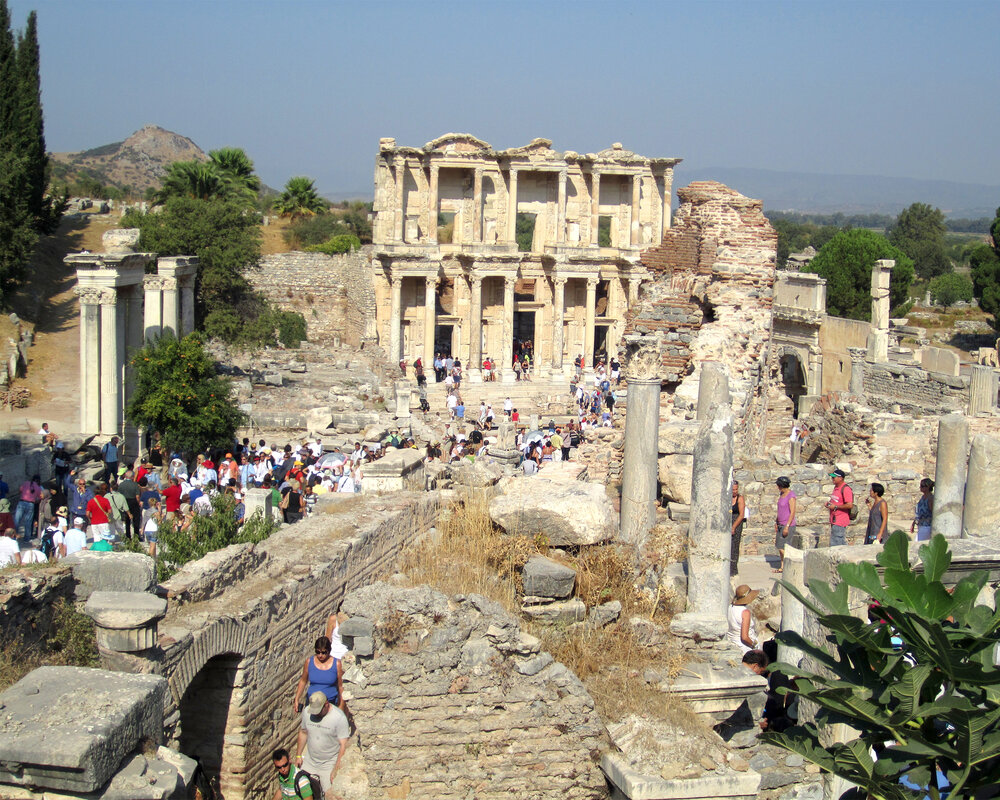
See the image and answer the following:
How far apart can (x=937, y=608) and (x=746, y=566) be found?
8552 mm

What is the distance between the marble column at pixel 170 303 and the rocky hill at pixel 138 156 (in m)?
105

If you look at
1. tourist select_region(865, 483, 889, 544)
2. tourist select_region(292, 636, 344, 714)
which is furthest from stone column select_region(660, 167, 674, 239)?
tourist select_region(292, 636, 344, 714)

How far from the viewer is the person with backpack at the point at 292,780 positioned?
6.94 m

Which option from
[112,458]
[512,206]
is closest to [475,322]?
[512,206]

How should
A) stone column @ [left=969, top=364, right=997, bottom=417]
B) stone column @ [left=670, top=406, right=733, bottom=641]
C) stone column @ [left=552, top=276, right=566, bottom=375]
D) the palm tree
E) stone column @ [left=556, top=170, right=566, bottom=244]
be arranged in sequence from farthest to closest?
the palm tree → stone column @ [left=552, top=276, right=566, bottom=375] → stone column @ [left=556, top=170, right=566, bottom=244] → stone column @ [left=969, top=364, right=997, bottom=417] → stone column @ [left=670, top=406, right=733, bottom=641]

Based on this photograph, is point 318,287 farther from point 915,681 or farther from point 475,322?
point 915,681

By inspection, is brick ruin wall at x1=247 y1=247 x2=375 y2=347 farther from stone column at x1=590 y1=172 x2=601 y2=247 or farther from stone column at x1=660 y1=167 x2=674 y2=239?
stone column at x1=660 y1=167 x2=674 y2=239

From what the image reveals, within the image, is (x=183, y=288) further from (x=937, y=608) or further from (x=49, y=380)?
(x=937, y=608)

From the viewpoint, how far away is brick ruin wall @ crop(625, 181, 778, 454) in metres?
13.7

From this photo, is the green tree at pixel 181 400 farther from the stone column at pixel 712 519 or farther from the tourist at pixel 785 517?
the stone column at pixel 712 519

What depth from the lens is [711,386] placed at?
12.1m

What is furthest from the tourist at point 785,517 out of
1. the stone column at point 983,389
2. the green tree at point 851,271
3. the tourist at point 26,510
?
the green tree at point 851,271

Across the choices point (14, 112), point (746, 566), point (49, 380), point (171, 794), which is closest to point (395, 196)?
point (14, 112)

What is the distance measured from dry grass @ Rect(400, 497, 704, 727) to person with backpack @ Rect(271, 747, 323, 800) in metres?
1.67
